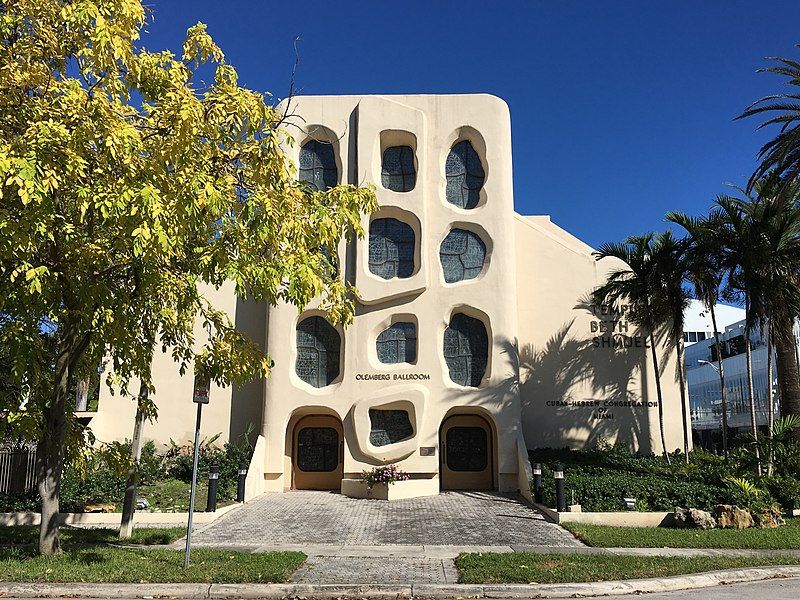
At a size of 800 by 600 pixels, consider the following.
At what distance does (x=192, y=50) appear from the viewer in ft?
33.1

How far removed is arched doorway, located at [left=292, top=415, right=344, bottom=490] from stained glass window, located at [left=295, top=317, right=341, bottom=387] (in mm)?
1526

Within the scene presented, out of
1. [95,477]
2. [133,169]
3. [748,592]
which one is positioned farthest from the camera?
[95,477]

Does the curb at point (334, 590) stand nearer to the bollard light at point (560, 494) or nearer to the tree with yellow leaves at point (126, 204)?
the tree with yellow leaves at point (126, 204)

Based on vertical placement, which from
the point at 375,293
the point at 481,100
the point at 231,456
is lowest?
the point at 231,456

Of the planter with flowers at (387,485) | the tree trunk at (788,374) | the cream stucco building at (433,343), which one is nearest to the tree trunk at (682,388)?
the cream stucco building at (433,343)

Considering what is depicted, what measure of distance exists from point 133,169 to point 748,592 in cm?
947

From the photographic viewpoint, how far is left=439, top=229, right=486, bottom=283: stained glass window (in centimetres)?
2202

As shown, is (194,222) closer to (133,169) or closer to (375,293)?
(133,169)

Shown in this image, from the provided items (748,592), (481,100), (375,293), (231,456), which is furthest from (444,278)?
(748,592)

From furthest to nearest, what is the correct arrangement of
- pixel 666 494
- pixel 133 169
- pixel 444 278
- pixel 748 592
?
pixel 444 278 → pixel 666 494 → pixel 748 592 → pixel 133 169

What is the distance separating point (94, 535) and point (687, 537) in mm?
11335

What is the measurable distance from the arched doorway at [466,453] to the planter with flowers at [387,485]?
225 centimetres

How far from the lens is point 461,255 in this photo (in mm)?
22125

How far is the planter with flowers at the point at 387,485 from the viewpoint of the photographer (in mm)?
18766
